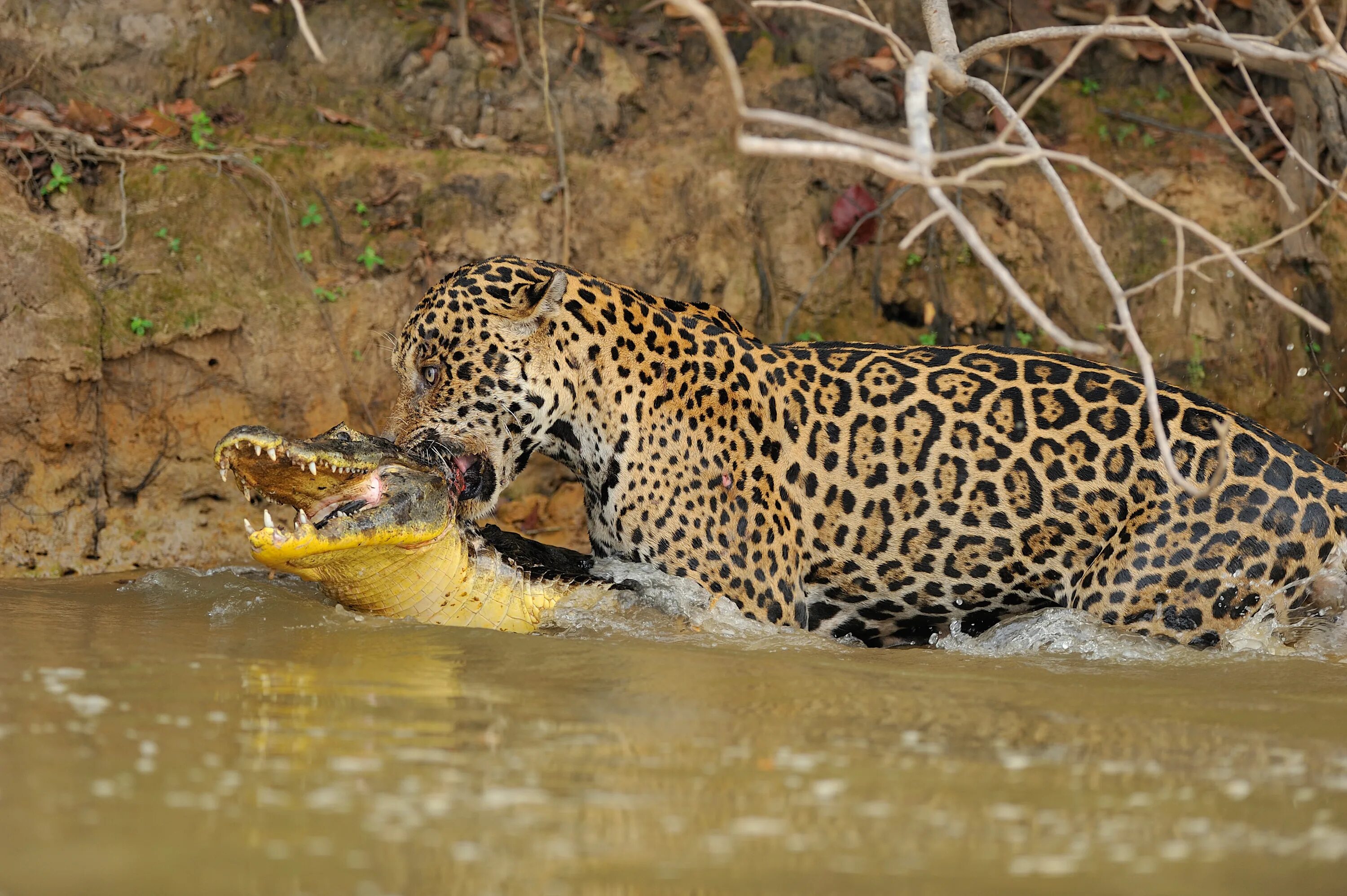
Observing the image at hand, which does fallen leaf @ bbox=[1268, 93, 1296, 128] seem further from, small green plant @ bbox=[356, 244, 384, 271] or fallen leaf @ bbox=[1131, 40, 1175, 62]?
small green plant @ bbox=[356, 244, 384, 271]

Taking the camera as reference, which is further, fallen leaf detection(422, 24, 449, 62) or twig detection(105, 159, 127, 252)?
fallen leaf detection(422, 24, 449, 62)

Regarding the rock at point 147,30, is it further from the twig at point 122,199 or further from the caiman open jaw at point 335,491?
the caiman open jaw at point 335,491

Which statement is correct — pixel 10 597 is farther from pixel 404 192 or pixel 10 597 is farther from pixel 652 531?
pixel 404 192

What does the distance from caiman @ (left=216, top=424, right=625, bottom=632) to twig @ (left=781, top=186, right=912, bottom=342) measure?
3.31m

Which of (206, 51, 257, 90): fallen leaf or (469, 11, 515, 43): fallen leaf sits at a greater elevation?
(469, 11, 515, 43): fallen leaf

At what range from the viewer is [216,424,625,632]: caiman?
5.52 m

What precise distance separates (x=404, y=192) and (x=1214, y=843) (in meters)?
7.09

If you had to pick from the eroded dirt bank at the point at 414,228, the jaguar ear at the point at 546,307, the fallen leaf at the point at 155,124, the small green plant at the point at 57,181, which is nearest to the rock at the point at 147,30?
the eroded dirt bank at the point at 414,228

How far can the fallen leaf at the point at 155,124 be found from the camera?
29.2 feet

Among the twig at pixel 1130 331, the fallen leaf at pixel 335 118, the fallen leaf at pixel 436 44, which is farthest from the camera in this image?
the fallen leaf at pixel 436 44

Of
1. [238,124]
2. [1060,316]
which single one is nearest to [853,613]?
[1060,316]

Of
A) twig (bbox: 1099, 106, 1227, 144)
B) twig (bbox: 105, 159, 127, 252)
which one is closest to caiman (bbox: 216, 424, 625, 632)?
twig (bbox: 105, 159, 127, 252)

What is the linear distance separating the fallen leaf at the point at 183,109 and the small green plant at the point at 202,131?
6cm

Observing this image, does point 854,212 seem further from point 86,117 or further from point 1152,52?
point 86,117
